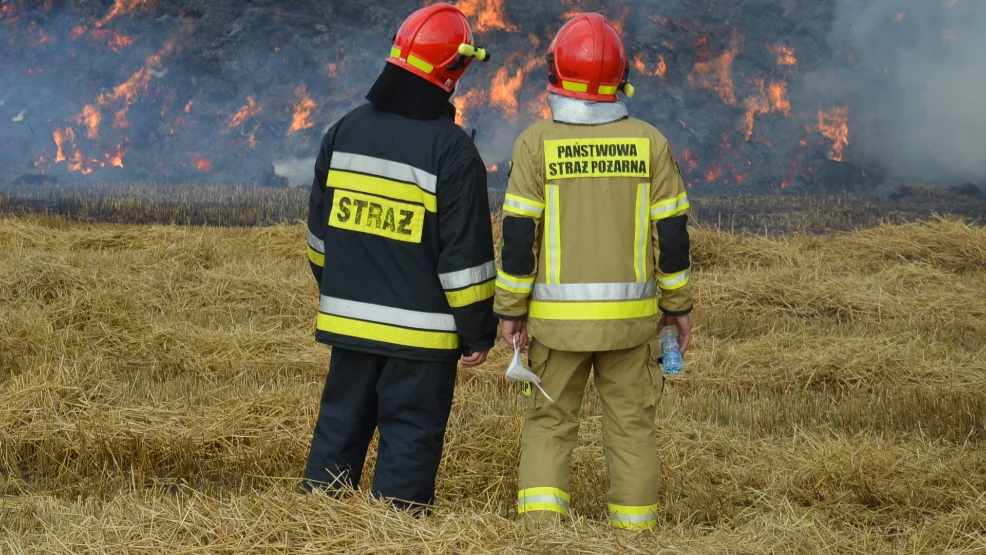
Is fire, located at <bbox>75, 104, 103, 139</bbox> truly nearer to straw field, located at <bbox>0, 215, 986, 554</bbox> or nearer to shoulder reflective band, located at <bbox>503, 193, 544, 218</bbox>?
straw field, located at <bbox>0, 215, 986, 554</bbox>

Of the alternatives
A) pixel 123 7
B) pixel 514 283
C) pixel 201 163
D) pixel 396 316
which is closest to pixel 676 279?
pixel 514 283

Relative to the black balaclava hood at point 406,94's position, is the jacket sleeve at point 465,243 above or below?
below

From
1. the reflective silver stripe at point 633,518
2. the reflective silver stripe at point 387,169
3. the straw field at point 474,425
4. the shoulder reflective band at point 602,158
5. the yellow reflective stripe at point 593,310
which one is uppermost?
the shoulder reflective band at point 602,158

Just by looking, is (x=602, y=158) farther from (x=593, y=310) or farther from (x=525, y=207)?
(x=593, y=310)

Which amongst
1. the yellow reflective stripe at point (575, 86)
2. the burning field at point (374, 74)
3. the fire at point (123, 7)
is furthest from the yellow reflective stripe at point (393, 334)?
the fire at point (123, 7)

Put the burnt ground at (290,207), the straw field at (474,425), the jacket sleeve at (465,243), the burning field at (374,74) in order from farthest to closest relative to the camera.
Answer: the burning field at (374,74) < the burnt ground at (290,207) < the jacket sleeve at (465,243) < the straw field at (474,425)

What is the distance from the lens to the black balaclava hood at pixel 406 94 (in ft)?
11.0

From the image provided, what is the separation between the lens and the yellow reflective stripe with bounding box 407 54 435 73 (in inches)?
133

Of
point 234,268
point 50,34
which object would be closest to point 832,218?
point 234,268

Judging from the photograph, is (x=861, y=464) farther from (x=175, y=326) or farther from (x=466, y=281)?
(x=175, y=326)

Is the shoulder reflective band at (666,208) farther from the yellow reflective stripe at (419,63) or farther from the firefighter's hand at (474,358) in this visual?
the yellow reflective stripe at (419,63)

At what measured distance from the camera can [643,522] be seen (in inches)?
134

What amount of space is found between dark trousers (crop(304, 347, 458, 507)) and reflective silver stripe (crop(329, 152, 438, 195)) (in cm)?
63

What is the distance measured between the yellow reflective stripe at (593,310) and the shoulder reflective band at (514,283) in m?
0.08
